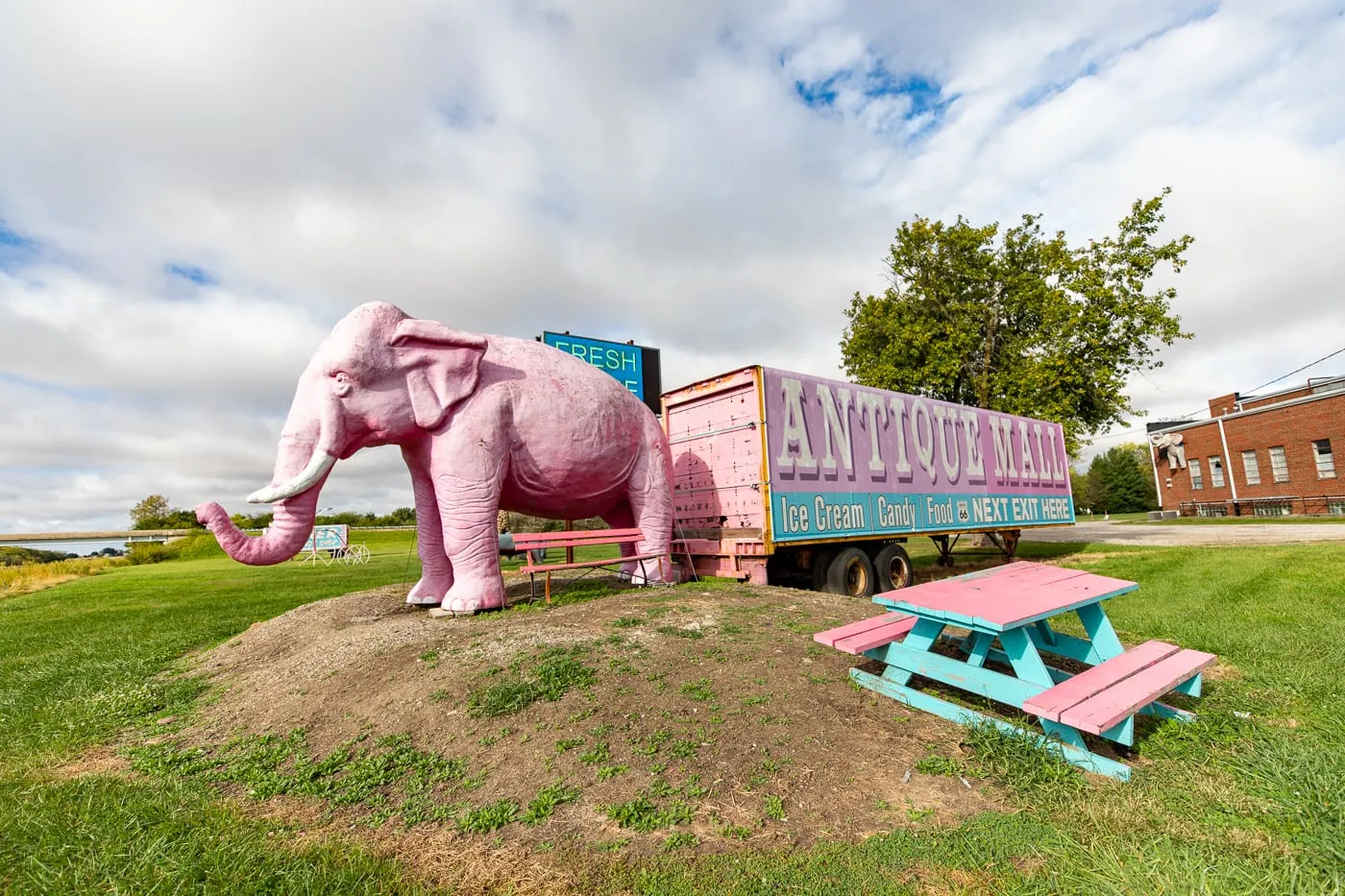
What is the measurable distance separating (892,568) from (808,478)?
8.64 ft

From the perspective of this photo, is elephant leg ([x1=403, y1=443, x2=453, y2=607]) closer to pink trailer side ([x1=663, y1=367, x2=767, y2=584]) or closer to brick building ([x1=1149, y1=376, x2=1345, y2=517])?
pink trailer side ([x1=663, y1=367, x2=767, y2=584])

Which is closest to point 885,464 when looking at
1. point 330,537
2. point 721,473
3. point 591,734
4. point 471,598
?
point 721,473

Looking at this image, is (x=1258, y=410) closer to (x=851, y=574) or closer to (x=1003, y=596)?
(x=851, y=574)

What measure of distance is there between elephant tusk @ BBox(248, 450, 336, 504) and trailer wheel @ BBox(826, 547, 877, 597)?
20.3 feet

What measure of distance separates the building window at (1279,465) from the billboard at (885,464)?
23711mm

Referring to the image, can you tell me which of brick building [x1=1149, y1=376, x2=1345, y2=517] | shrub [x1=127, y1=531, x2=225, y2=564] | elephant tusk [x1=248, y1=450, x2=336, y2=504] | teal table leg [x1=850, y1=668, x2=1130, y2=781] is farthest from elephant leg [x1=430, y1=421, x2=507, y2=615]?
brick building [x1=1149, y1=376, x2=1345, y2=517]

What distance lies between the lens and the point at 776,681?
12.8 ft

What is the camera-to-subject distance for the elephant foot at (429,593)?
6.55 metres

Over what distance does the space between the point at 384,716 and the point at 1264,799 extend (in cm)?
436

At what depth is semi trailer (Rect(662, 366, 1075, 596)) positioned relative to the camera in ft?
25.5

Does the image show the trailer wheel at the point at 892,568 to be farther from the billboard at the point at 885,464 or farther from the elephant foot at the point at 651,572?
the elephant foot at the point at 651,572

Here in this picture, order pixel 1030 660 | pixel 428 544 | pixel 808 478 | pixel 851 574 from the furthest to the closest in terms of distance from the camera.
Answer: pixel 851 574 < pixel 808 478 < pixel 428 544 < pixel 1030 660

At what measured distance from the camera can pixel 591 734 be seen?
329 cm

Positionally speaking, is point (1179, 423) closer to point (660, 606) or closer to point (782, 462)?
point (782, 462)
